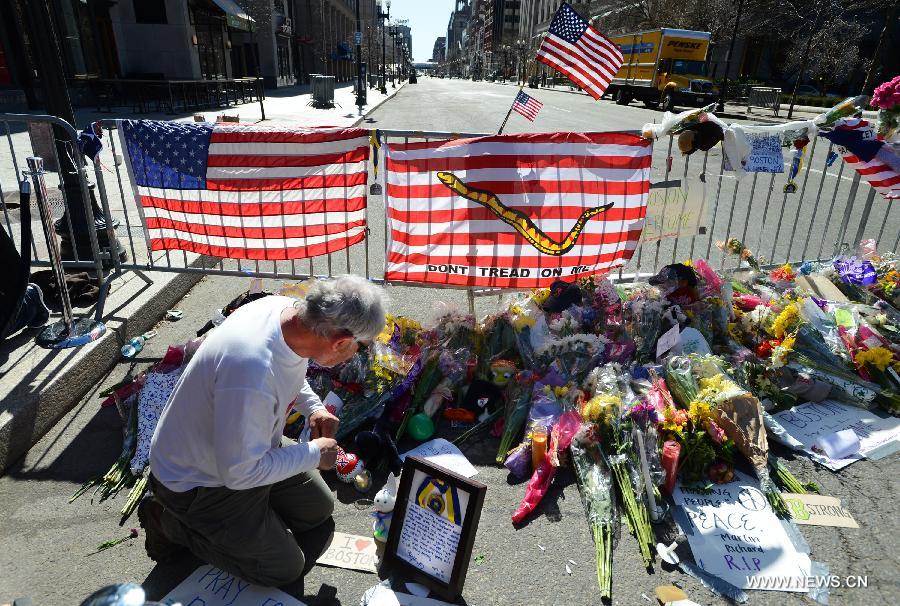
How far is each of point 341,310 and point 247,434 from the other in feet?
1.92

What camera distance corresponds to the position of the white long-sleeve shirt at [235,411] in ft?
6.63

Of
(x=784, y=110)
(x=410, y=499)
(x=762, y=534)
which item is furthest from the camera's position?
(x=784, y=110)

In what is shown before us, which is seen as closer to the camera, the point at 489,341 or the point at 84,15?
the point at 489,341

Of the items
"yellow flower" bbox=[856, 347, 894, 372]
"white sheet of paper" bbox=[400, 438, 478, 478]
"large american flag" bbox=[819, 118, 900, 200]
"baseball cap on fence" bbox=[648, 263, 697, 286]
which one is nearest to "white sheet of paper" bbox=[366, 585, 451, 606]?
"white sheet of paper" bbox=[400, 438, 478, 478]

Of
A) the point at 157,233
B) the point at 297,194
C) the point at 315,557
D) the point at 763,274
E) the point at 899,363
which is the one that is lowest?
the point at 315,557

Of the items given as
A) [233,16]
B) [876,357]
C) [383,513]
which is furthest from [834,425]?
[233,16]

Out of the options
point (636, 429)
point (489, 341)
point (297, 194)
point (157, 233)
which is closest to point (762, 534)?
point (636, 429)

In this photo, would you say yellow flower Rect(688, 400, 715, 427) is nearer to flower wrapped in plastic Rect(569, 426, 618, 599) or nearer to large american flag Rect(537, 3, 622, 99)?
flower wrapped in plastic Rect(569, 426, 618, 599)

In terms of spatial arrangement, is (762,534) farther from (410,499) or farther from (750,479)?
(410,499)

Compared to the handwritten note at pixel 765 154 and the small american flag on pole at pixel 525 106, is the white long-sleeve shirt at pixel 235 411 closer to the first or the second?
the small american flag on pole at pixel 525 106

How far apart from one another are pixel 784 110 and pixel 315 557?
126 feet

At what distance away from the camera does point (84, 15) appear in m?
21.8

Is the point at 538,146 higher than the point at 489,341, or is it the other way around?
the point at 538,146

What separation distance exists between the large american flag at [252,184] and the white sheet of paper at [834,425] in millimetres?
3523
